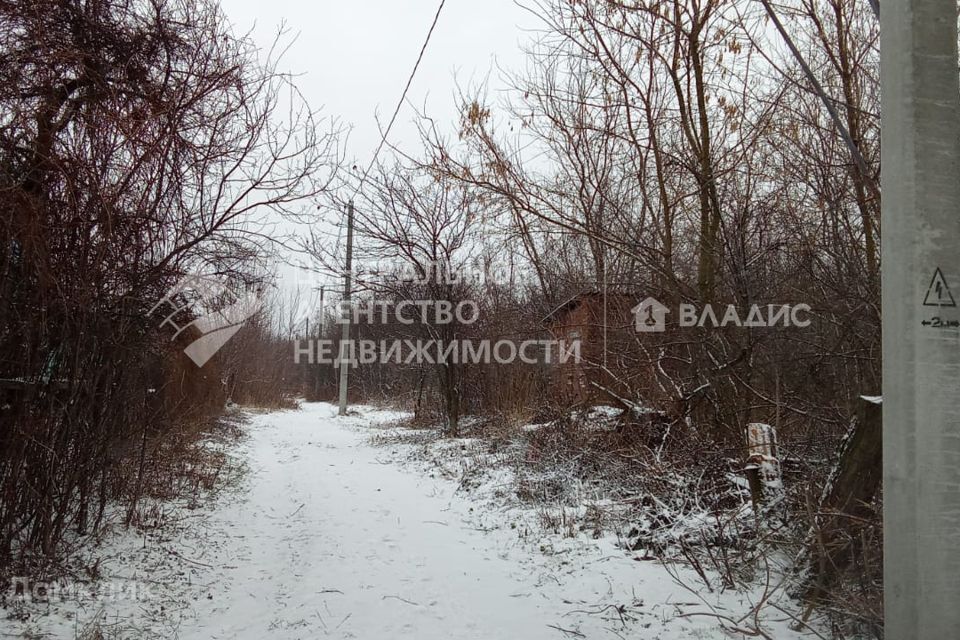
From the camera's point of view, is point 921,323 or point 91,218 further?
point 91,218

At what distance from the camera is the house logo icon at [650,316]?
624 centimetres

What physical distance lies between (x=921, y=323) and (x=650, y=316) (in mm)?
4710

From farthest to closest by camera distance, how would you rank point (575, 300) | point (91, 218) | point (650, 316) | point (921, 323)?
1. point (575, 300)
2. point (650, 316)
3. point (91, 218)
4. point (921, 323)

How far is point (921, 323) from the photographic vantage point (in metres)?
1.68

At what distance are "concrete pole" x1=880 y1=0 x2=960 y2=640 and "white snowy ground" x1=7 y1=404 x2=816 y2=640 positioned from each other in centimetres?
145

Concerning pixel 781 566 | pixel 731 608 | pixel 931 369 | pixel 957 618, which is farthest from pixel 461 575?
pixel 931 369

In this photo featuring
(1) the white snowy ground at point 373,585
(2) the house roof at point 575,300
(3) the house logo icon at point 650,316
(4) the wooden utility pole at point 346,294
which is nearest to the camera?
(1) the white snowy ground at point 373,585

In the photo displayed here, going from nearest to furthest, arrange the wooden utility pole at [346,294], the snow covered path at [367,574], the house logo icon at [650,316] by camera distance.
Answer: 1. the snow covered path at [367,574]
2. the house logo icon at [650,316]
3. the wooden utility pole at [346,294]

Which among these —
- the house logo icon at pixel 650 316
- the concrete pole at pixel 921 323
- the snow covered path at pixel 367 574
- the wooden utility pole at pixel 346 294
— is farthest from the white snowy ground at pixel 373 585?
the wooden utility pole at pixel 346 294

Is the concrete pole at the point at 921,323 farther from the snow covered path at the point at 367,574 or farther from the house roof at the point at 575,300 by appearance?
the house roof at the point at 575,300

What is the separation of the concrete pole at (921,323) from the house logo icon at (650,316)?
14.7 ft

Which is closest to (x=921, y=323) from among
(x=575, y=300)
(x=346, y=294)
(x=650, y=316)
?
(x=650, y=316)

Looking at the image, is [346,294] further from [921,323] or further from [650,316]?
[921,323]

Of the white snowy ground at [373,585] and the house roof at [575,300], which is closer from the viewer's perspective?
the white snowy ground at [373,585]
